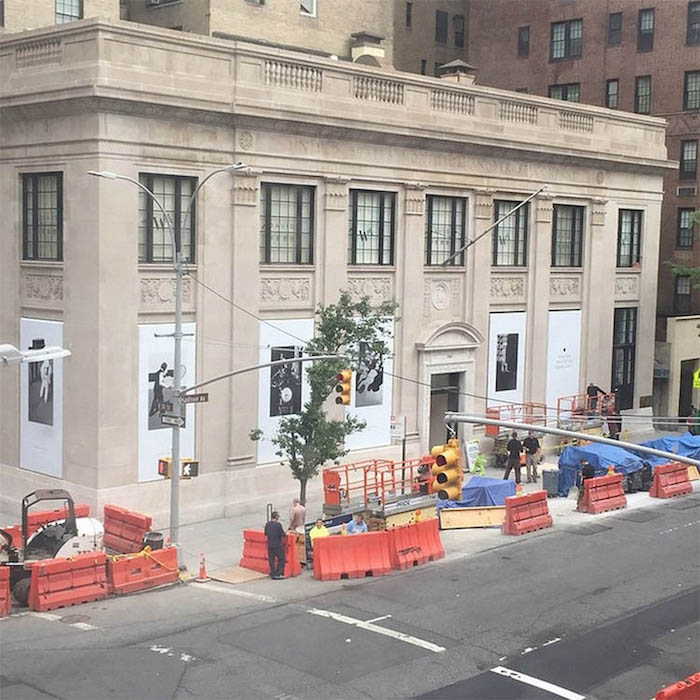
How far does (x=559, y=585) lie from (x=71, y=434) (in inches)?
507

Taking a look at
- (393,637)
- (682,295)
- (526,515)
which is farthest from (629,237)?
(393,637)

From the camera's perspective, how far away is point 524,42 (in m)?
57.7

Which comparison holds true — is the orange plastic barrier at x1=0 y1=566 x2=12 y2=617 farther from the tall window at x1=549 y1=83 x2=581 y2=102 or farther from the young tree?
the tall window at x1=549 y1=83 x2=581 y2=102

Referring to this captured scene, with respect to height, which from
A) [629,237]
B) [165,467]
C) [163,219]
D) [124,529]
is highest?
[629,237]

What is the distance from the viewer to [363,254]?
34.0 metres

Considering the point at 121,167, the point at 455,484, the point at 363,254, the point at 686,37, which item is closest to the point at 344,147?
the point at 363,254

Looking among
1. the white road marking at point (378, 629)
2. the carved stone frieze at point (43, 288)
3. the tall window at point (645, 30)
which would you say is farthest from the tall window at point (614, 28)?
the white road marking at point (378, 629)

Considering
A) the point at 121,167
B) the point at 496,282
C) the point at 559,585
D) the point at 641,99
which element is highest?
the point at 641,99

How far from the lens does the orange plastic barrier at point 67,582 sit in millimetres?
20859

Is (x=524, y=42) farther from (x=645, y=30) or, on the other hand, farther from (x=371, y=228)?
(x=371, y=228)

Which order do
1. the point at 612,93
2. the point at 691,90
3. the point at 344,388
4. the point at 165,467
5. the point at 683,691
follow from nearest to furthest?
the point at 683,691
the point at 165,467
the point at 344,388
the point at 691,90
the point at 612,93

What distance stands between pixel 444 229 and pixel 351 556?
15.3 m

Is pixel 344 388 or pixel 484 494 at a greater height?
pixel 344 388

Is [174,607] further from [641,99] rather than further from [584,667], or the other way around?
[641,99]
